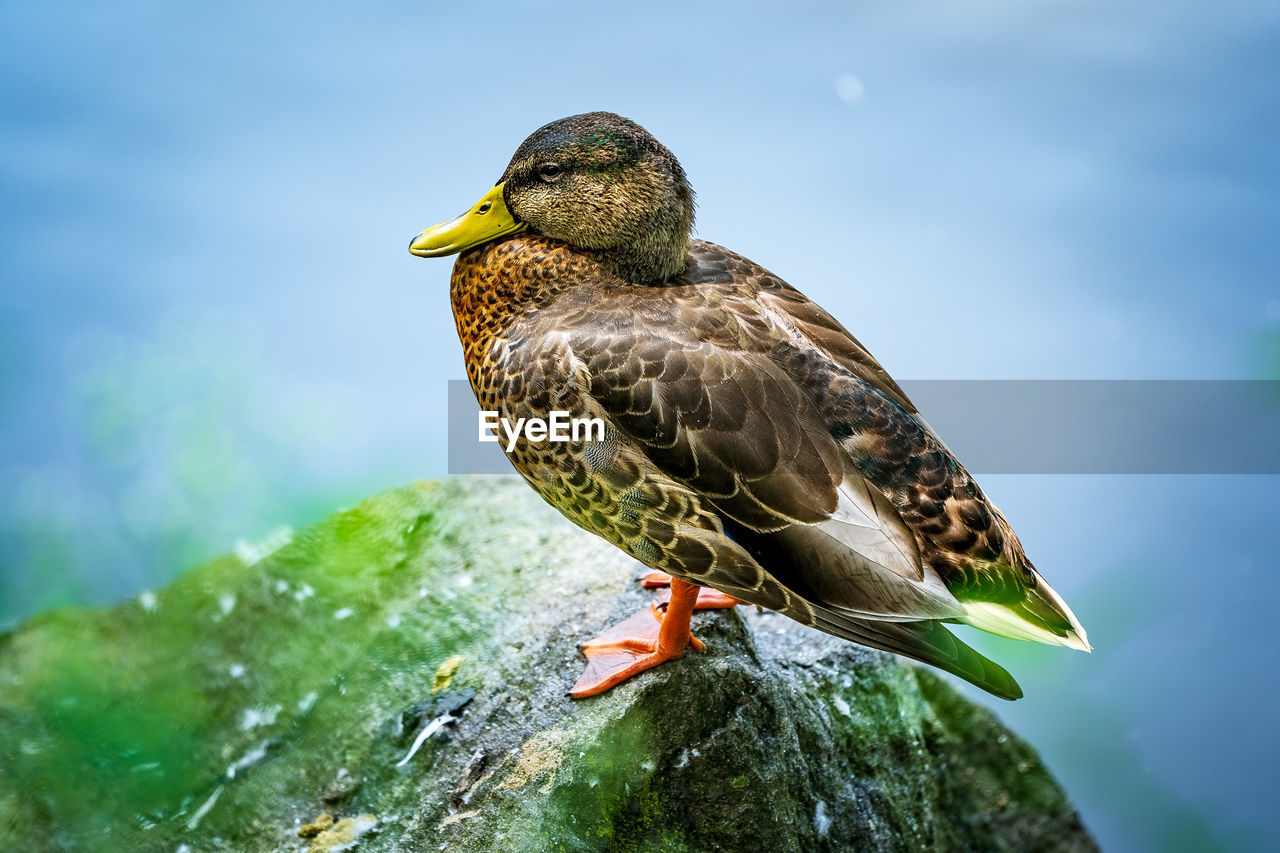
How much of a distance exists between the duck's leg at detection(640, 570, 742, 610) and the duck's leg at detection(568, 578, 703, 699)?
0.11m

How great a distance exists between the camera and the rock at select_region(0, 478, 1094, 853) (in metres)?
2.22

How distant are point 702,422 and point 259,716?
5.49 ft

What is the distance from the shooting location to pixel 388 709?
2.67m

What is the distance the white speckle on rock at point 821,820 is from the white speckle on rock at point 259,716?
1472 millimetres

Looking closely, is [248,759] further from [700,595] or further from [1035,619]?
[1035,619]

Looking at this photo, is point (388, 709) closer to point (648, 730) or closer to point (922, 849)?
point (648, 730)

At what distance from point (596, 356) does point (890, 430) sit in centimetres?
62

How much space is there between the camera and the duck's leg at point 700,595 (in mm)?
2541

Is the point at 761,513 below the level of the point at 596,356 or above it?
below

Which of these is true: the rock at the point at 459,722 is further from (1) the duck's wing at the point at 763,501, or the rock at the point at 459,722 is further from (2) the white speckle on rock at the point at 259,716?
(1) the duck's wing at the point at 763,501

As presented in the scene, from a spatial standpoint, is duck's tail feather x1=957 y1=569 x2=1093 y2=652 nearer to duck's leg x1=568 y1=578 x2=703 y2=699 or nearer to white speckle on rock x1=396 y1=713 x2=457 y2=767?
duck's leg x1=568 y1=578 x2=703 y2=699

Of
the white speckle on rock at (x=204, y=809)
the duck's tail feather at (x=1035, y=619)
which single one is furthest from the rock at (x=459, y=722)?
the duck's tail feather at (x=1035, y=619)

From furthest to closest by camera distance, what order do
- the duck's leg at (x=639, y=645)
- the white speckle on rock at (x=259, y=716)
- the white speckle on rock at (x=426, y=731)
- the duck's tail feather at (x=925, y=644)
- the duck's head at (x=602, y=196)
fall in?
the white speckle on rock at (x=259, y=716), the white speckle on rock at (x=426, y=731), the duck's leg at (x=639, y=645), the duck's head at (x=602, y=196), the duck's tail feather at (x=925, y=644)

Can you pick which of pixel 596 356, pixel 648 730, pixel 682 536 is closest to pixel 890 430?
pixel 682 536
